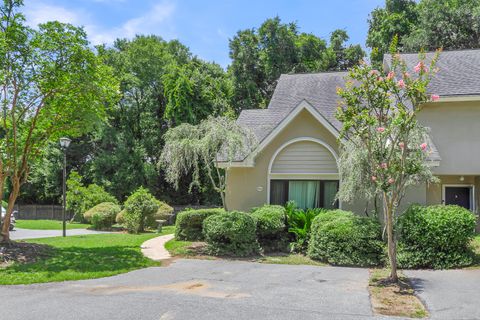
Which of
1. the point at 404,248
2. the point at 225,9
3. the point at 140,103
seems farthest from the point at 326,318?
the point at 140,103

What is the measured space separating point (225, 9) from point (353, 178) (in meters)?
8.22

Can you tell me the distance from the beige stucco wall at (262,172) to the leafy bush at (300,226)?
2.14 m

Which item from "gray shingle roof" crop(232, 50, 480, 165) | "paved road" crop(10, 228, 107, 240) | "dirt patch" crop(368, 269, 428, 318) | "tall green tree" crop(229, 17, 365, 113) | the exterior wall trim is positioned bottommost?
"paved road" crop(10, 228, 107, 240)

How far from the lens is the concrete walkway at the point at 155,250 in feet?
43.3

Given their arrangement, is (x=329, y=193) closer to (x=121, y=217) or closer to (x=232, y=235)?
(x=232, y=235)

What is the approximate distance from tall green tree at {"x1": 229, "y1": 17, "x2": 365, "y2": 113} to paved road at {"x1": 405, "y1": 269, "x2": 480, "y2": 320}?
86.0ft

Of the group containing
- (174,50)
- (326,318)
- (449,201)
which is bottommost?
(326,318)

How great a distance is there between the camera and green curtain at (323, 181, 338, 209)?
16.5m

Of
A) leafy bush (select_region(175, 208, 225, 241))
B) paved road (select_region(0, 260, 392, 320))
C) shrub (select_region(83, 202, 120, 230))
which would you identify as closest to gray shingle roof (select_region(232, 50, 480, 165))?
leafy bush (select_region(175, 208, 225, 241))

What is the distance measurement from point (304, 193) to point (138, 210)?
349 inches

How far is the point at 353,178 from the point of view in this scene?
1382cm

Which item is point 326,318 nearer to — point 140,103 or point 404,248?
point 404,248

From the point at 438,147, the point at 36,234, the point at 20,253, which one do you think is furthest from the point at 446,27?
the point at 20,253

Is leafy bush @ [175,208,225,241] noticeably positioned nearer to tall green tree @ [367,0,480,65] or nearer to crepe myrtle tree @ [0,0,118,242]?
crepe myrtle tree @ [0,0,118,242]
